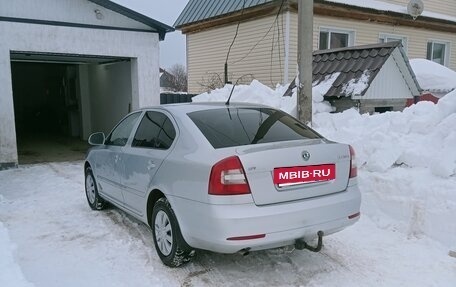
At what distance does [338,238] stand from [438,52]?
16.0 meters

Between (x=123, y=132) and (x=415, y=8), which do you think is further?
(x=415, y=8)

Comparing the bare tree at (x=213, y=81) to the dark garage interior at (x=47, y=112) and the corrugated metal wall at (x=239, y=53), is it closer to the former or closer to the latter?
the corrugated metal wall at (x=239, y=53)

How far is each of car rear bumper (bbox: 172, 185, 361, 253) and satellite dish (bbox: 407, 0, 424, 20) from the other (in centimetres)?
1332

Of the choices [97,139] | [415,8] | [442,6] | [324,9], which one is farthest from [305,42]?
[442,6]

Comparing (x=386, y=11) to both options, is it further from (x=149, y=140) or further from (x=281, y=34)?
(x=149, y=140)

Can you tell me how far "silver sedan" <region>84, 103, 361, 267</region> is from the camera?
3.26 m

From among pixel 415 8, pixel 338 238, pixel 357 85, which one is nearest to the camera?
pixel 338 238

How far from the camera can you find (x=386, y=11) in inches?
557

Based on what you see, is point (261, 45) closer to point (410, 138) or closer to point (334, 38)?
point (334, 38)

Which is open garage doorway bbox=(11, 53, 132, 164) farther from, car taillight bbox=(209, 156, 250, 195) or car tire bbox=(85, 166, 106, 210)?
car taillight bbox=(209, 156, 250, 195)

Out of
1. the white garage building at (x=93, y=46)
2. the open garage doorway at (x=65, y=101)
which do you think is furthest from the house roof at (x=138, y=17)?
the open garage doorway at (x=65, y=101)

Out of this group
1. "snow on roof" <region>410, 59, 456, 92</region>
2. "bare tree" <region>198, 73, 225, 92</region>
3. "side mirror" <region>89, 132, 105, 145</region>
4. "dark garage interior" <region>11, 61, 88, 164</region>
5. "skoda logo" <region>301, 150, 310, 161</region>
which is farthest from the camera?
"bare tree" <region>198, 73, 225, 92</region>

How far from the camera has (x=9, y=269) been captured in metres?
3.86

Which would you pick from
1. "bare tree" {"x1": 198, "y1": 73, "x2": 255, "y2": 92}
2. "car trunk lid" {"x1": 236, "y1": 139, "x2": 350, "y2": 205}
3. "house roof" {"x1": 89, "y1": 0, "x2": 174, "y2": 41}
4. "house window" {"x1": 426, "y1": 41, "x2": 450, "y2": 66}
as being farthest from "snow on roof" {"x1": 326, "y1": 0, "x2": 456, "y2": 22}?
"car trunk lid" {"x1": 236, "y1": 139, "x2": 350, "y2": 205}
